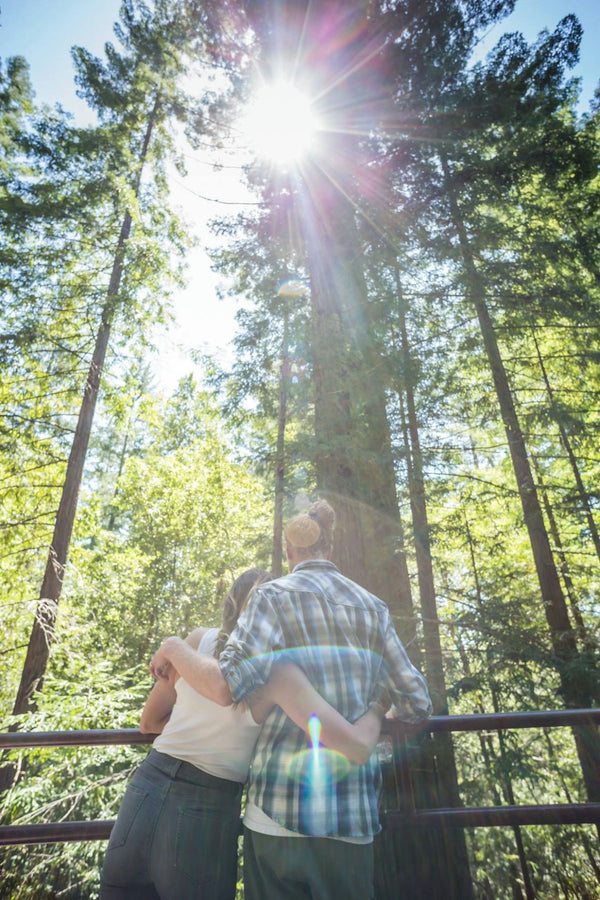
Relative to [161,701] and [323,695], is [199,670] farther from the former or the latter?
[161,701]

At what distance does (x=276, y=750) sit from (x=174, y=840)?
424 mm

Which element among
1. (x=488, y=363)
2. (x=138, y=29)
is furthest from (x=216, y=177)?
(x=488, y=363)

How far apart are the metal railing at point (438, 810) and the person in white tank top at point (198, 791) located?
43 cm

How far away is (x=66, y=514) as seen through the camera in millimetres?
7797

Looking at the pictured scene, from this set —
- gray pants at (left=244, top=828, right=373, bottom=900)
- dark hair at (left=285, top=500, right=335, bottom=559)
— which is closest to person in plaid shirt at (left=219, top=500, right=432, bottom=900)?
gray pants at (left=244, top=828, right=373, bottom=900)

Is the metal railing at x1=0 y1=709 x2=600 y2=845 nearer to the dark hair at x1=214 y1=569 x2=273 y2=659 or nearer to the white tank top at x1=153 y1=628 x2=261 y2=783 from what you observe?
the white tank top at x1=153 y1=628 x2=261 y2=783

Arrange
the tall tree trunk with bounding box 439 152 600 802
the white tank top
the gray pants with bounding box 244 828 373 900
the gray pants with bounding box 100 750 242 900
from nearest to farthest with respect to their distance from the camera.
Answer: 1. the gray pants with bounding box 244 828 373 900
2. the gray pants with bounding box 100 750 242 900
3. the white tank top
4. the tall tree trunk with bounding box 439 152 600 802

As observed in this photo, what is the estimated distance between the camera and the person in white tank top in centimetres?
136

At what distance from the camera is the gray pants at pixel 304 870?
4.20 feet

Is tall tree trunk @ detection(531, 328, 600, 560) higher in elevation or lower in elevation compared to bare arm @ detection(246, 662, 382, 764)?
higher

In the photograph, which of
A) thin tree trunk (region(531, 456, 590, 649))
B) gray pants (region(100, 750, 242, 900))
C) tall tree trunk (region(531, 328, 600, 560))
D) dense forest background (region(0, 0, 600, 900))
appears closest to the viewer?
gray pants (region(100, 750, 242, 900))

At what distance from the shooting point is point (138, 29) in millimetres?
9000

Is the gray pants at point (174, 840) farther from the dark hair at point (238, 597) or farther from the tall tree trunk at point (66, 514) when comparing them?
the tall tree trunk at point (66, 514)

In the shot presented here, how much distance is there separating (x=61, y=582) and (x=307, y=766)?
7.09 meters
